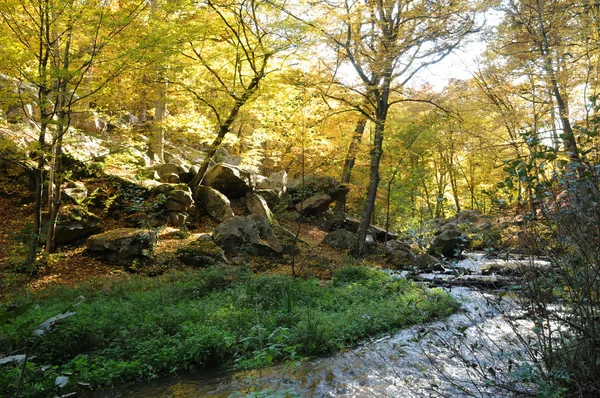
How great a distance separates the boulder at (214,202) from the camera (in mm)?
13234

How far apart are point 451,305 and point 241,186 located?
9.39 m

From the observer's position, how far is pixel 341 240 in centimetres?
1326

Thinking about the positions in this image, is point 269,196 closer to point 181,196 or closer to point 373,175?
point 181,196

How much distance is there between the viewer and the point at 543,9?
29.7 feet

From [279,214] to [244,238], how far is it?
295cm

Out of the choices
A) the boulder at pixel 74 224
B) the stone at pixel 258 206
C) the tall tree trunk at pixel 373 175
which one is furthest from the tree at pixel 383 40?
the boulder at pixel 74 224

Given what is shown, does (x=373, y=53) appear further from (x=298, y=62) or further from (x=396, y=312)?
(x=396, y=312)

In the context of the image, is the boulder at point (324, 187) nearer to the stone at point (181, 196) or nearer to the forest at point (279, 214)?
the forest at point (279, 214)

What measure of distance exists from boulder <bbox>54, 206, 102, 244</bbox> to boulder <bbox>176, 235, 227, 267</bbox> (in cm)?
263

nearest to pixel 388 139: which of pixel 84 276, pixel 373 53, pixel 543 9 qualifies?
pixel 373 53

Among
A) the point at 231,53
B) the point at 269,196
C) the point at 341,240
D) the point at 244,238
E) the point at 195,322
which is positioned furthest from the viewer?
the point at 269,196

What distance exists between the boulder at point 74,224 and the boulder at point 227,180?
184 inches

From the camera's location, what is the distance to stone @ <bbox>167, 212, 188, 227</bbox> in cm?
1184

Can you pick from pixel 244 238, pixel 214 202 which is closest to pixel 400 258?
pixel 244 238
